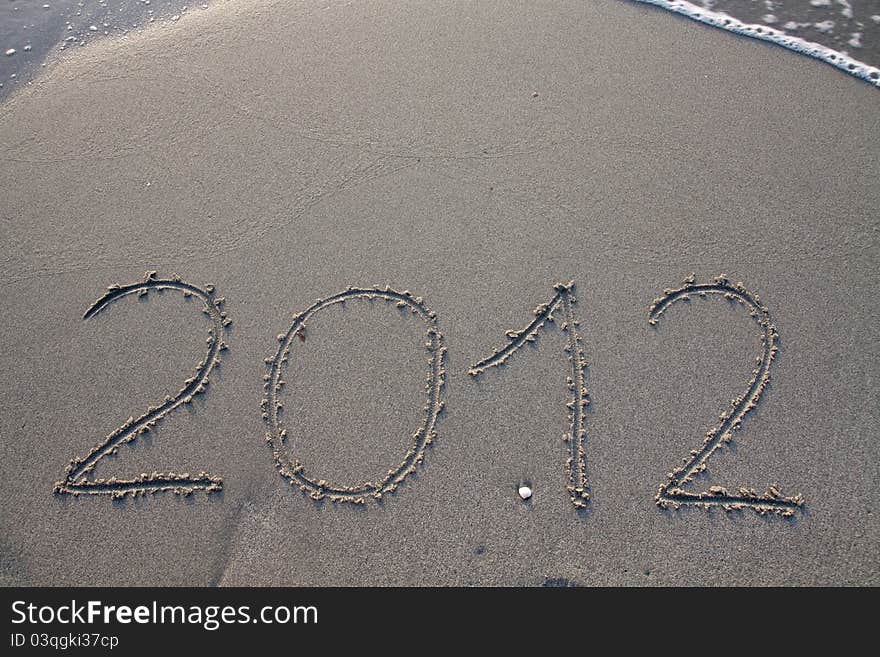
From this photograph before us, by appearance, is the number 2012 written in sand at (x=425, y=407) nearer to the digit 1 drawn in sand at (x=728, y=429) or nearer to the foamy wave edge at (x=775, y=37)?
the digit 1 drawn in sand at (x=728, y=429)

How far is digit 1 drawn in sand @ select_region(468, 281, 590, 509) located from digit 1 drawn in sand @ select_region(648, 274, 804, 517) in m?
0.44

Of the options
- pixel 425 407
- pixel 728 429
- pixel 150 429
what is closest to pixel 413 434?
pixel 425 407

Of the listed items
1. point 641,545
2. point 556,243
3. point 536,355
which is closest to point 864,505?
point 641,545

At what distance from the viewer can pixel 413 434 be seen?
3.28m

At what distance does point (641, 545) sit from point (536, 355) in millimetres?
1179

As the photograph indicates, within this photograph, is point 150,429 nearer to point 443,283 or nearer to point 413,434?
point 413,434

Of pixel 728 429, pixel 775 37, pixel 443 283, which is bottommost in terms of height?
pixel 728 429

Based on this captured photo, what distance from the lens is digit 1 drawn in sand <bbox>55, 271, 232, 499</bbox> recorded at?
3.20 m

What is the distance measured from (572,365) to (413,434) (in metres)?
1.03

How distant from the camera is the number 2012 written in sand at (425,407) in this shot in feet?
10.2

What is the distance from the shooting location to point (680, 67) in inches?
182

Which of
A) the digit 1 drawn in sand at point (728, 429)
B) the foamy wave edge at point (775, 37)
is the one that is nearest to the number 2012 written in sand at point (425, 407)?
the digit 1 drawn in sand at point (728, 429)

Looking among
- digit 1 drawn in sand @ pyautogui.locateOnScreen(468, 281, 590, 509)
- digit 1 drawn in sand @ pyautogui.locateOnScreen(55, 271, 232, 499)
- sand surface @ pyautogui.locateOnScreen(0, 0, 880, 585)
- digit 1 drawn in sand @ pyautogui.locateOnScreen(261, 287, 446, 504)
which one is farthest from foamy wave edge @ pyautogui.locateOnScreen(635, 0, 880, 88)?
digit 1 drawn in sand @ pyautogui.locateOnScreen(55, 271, 232, 499)
